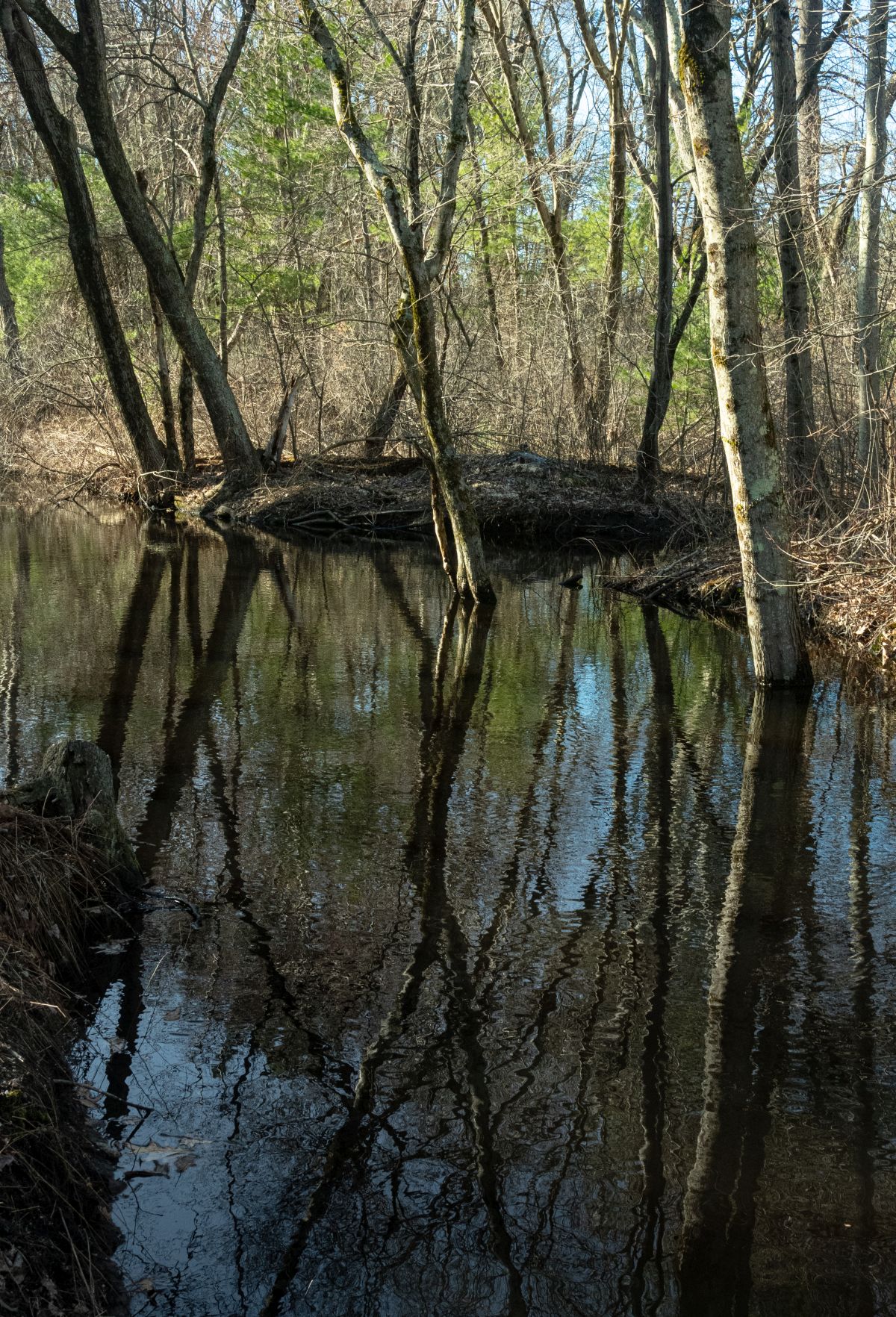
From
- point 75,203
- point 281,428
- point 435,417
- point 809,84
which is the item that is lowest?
point 435,417

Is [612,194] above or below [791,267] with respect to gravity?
above

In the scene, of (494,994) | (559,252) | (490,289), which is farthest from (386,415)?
(494,994)

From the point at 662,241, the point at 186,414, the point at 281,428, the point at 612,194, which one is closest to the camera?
the point at 662,241

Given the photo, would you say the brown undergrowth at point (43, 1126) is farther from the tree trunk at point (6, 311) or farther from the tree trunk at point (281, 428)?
the tree trunk at point (6, 311)

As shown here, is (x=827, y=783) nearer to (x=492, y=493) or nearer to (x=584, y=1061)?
(x=584, y=1061)

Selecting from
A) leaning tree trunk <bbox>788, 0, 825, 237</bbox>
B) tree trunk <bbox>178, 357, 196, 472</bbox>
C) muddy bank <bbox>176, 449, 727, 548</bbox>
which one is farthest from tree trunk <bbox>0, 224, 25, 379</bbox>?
leaning tree trunk <bbox>788, 0, 825, 237</bbox>

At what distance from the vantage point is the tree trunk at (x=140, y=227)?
67.4ft

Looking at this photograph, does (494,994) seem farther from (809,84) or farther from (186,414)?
(186,414)

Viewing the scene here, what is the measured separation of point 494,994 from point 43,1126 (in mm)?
2199

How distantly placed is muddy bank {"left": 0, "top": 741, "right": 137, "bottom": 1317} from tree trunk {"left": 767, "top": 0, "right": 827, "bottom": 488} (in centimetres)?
1038

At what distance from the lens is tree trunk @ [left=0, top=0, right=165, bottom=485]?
21344 millimetres

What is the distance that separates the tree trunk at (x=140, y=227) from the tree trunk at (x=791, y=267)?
1171 centimetres

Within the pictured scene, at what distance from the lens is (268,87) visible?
96.0 ft

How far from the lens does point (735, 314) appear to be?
959 cm
